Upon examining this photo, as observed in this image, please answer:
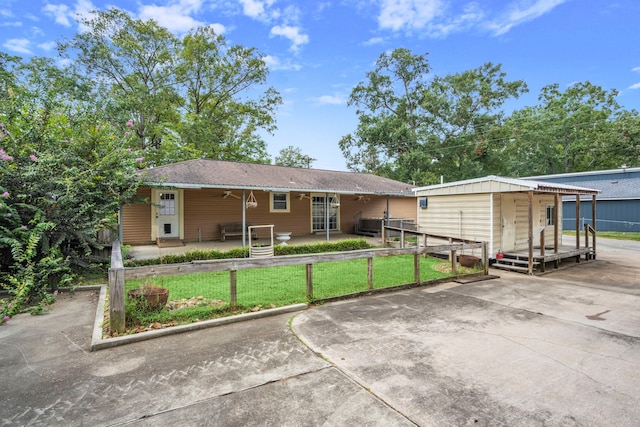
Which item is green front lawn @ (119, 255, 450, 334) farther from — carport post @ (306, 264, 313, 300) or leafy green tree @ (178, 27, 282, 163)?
leafy green tree @ (178, 27, 282, 163)

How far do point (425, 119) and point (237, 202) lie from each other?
2241 cm

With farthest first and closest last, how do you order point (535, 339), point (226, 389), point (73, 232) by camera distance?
Result: point (73, 232) < point (535, 339) < point (226, 389)

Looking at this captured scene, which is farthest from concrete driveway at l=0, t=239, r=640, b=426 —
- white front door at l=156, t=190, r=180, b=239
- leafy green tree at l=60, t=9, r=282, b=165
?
leafy green tree at l=60, t=9, r=282, b=165

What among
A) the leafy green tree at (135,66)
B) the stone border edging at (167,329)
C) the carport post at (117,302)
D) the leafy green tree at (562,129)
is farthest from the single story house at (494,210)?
the leafy green tree at (562,129)

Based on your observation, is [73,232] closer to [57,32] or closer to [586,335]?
[586,335]

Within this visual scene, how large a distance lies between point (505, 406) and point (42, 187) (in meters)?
8.29

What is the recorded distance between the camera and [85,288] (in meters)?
6.21

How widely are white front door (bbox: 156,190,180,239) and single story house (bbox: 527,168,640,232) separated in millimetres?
22620

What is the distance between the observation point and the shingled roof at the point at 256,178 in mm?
10258

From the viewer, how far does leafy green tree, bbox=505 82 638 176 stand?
29508 millimetres

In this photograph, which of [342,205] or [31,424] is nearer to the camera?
[31,424]

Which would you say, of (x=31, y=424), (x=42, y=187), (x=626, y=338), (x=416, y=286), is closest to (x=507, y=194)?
(x=416, y=286)

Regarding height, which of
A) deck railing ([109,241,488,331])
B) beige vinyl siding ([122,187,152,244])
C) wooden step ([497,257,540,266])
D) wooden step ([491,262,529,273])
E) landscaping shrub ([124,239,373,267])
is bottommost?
wooden step ([491,262,529,273])

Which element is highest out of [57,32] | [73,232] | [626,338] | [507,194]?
[57,32]
